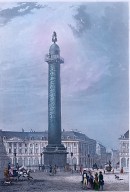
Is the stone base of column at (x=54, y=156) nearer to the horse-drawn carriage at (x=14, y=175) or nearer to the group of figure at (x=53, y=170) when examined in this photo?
the group of figure at (x=53, y=170)

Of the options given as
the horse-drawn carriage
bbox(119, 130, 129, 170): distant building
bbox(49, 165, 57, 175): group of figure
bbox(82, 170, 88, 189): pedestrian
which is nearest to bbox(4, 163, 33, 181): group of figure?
the horse-drawn carriage

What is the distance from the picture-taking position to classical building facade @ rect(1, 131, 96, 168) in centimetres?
612

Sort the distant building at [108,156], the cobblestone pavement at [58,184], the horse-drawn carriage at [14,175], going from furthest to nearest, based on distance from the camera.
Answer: the distant building at [108,156] < the horse-drawn carriage at [14,175] < the cobblestone pavement at [58,184]

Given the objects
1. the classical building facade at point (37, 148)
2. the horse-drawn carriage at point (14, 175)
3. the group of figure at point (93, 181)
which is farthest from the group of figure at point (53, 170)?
the group of figure at point (93, 181)

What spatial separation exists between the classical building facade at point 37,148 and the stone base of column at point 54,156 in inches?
2.2

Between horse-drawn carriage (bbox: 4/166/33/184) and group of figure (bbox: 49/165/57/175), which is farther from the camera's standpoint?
group of figure (bbox: 49/165/57/175)

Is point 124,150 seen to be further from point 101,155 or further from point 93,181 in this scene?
point 93,181

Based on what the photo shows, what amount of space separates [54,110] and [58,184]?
1010 mm

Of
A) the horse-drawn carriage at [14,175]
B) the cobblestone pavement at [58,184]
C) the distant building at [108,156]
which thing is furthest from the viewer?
the distant building at [108,156]

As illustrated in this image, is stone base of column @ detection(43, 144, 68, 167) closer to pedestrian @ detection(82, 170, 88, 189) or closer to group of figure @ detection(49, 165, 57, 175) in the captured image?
group of figure @ detection(49, 165, 57, 175)

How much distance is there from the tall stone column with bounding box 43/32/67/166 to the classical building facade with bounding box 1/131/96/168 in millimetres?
90

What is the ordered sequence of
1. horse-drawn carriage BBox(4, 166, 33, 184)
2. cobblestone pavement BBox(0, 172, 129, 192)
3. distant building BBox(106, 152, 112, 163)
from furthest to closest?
distant building BBox(106, 152, 112, 163)
horse-drawn carriage BBox(4, 166, 33, 184)
cobblestone pavement BBox(0, 172, 129, 192)

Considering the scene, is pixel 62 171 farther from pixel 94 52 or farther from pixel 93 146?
pixel 94 52

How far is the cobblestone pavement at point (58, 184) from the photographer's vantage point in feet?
19.3
